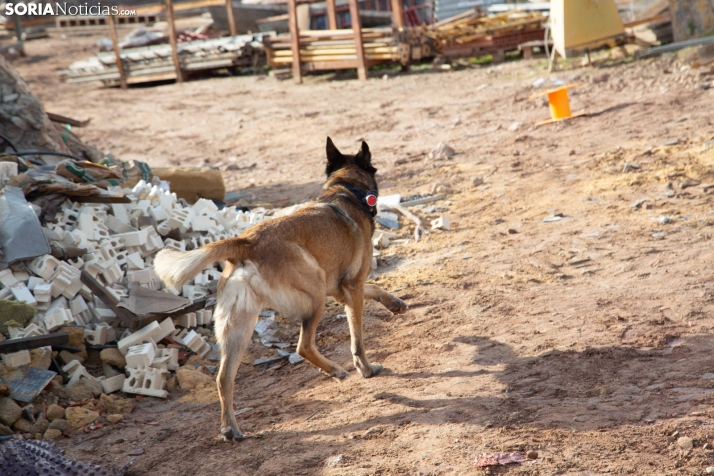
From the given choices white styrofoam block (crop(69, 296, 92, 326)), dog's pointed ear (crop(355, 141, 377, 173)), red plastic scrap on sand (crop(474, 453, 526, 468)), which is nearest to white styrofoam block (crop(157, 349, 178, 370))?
white styrofoam block (crop(69, 296, 92, 326))

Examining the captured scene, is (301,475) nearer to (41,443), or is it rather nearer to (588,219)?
(41,443)

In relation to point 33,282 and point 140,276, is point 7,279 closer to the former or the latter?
point 33,282

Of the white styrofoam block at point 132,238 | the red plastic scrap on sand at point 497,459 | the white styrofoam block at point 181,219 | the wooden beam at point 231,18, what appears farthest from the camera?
the wooden beam at point 231,18

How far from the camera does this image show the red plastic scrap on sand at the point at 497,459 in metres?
3.59

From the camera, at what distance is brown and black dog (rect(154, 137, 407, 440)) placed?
14.2ft

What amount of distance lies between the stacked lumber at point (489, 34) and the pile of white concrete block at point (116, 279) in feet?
37.0

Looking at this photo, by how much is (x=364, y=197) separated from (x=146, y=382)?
236 cm

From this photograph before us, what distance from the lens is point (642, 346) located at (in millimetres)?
4805

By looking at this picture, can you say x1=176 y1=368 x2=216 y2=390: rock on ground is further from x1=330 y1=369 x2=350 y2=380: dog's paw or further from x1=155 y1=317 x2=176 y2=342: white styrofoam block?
x1=330 y1=369 x2=350 y2=380: dog's paw

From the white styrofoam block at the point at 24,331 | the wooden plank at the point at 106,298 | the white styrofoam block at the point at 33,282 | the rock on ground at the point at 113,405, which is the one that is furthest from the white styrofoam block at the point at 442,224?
the white styrofoam block at the point at 24,331

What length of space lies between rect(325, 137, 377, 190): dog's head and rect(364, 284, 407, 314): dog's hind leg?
854 millimetres

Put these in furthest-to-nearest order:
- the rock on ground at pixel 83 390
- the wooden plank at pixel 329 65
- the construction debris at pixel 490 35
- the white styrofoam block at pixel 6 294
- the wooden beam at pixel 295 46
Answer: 1. the wooden beam at pixel 295 46
2. the wooden plank at pixel 329 65
3. the construction debris at pixel 490 35
4. the white styrofoam block at pixel 6 294
5. the rock on ground at pixel 83 390

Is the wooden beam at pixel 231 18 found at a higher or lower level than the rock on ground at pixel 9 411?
higher

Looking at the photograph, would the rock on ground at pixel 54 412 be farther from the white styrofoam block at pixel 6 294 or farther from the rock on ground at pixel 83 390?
the white styrofoam block at pixel 6 294
